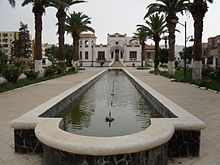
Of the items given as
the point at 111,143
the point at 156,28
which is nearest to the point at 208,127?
the point at 111,143

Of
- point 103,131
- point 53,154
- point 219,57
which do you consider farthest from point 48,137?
point 219,57

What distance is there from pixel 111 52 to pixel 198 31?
58.2 m

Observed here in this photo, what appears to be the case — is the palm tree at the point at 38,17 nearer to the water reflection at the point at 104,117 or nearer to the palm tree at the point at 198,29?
the palm tree at the point at 198,29

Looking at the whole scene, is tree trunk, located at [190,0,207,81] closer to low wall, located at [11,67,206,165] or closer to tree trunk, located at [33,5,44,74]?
tree trunk, located at [33,5,44,74]

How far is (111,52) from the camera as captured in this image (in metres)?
78.8

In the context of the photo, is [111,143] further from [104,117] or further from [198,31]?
[198,31]

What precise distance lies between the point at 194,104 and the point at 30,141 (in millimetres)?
7259

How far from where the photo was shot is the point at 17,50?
78688 millimetres

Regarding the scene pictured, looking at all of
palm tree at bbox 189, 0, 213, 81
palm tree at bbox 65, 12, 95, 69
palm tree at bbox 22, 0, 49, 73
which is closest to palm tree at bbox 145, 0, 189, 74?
palm tree at bbox 189, 0, 213, 81

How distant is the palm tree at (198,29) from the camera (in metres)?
20.7

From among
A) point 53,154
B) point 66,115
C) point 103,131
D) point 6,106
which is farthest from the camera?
point 6,106

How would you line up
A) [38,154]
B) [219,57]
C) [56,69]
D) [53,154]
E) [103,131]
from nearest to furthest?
[53,154]
[38,154]
[103,131]
[56,69]
[219,57]

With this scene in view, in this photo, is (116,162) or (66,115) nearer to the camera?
(116,162)

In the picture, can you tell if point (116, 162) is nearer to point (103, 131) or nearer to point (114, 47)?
point (103, 131)
